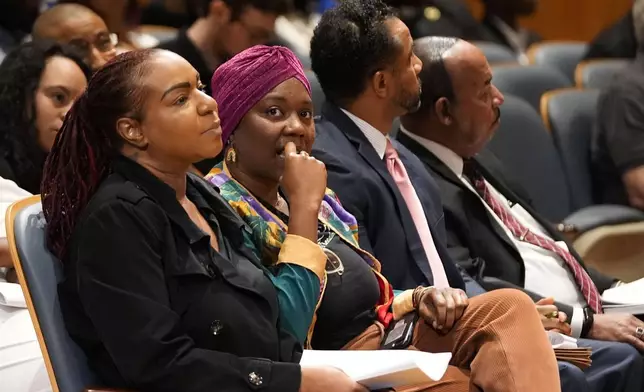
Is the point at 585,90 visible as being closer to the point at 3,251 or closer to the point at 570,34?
the point at 3,251

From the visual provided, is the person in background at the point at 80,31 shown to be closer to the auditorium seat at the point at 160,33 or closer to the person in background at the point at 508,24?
the auditorium seat at the point at 160,33

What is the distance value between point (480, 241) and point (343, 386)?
0.96 metres

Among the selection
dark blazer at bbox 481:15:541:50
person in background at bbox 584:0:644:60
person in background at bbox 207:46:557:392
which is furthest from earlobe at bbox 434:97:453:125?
dark blazer at bbox 481:15:541:50

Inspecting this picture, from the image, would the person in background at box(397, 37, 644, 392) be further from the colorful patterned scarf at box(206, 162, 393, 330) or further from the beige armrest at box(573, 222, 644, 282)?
the colorful patterned scarf at box(206, 162, 393, 330)

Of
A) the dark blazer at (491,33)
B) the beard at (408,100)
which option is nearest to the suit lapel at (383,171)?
the beard at (408,100)

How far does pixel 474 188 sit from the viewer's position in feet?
8.78

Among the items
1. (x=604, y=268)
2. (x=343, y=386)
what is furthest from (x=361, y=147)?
(x=604, y=268)

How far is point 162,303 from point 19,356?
15.1 inches

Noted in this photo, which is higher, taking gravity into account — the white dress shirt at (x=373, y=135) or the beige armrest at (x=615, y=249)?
the white dress shirt at (x=373, y=135)

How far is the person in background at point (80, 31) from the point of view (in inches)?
109

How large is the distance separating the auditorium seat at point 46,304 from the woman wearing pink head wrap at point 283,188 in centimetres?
34

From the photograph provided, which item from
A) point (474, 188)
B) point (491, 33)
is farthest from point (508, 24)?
point (474, 188)

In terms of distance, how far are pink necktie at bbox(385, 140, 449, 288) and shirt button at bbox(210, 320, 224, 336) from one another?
2.37 feet

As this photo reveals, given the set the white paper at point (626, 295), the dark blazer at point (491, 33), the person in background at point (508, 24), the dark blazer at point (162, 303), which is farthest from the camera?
the person in background at point (508, 24)
